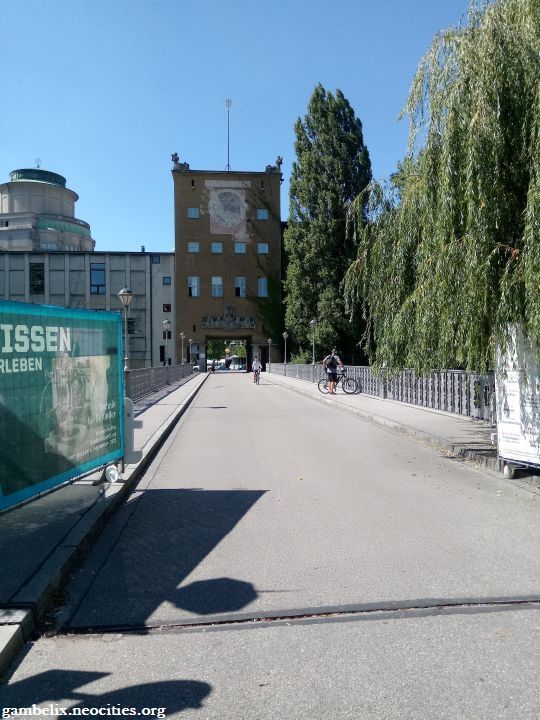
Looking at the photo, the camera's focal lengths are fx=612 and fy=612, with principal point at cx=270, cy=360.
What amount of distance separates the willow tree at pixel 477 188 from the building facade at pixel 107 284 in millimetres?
56291

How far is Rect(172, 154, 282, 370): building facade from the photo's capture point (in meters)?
65.6

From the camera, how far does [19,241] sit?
256 ft

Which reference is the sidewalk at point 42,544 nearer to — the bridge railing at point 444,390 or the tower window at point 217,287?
the bridge railing at point 444,390

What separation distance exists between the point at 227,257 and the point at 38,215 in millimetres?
29516

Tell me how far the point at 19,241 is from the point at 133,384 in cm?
6587

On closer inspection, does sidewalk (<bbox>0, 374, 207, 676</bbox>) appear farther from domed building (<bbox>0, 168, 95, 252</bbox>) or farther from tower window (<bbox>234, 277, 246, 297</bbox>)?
domed building (<bbox>0, 168, 95, 252</bbox>)

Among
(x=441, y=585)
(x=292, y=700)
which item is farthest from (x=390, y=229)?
(x=292, y=700)

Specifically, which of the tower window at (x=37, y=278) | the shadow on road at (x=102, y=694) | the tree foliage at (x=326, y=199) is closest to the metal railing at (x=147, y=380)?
the shadow on road at (x=102, y=694)

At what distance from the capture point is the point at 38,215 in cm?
7912

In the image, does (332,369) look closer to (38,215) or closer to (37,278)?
(37,278)

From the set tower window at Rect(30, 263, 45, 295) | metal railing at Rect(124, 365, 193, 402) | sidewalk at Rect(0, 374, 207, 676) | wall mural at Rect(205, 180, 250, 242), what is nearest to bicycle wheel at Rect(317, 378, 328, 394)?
metal railing at Rect(124, 365, 193, 402)

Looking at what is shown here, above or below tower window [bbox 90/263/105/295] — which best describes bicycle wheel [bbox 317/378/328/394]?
below

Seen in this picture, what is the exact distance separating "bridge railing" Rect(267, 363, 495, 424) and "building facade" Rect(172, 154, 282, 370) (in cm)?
4050

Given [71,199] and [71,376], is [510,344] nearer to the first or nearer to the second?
[71,376]
